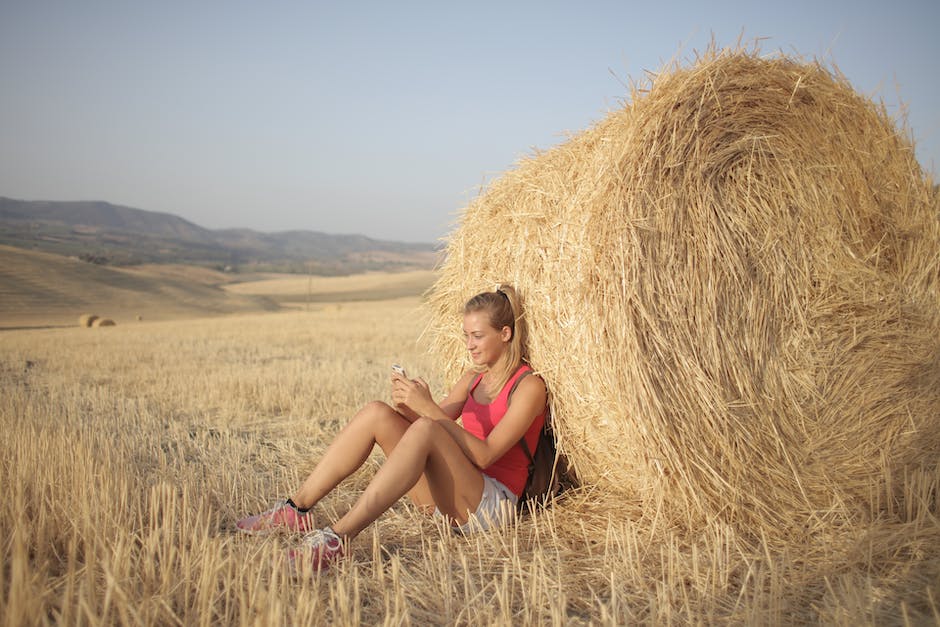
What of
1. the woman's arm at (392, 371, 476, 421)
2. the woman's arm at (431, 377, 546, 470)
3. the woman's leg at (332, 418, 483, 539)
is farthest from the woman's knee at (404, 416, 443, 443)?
the woman's arm at (392, 371, 476, 421)

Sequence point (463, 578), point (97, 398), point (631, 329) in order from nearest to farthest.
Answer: point (463, 578) < point (631, 329) < point (97, 398)

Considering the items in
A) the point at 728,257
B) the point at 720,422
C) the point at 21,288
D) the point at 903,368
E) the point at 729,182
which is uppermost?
the point at 729,182

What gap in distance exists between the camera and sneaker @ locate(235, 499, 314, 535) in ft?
10.1

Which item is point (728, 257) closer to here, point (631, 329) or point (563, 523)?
point (631, 329)

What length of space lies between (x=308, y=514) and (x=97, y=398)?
4.84 metres

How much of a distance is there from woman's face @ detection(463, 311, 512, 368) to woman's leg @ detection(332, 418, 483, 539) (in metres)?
0.56

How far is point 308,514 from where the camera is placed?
310 centimetres

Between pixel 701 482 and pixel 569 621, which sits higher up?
pixel 701 482

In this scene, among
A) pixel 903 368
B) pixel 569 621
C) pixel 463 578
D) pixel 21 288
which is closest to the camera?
pixel 569 621

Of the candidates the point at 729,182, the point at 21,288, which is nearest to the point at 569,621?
the point at 729,182

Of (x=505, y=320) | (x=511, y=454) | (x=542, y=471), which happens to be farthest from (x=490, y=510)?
(x=505, y=320)

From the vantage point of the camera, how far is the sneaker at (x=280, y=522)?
3078mm

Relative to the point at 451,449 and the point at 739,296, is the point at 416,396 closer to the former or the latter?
the point at 451,449

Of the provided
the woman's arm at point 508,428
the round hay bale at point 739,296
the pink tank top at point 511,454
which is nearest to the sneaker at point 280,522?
the woman's arm at point 508,428
